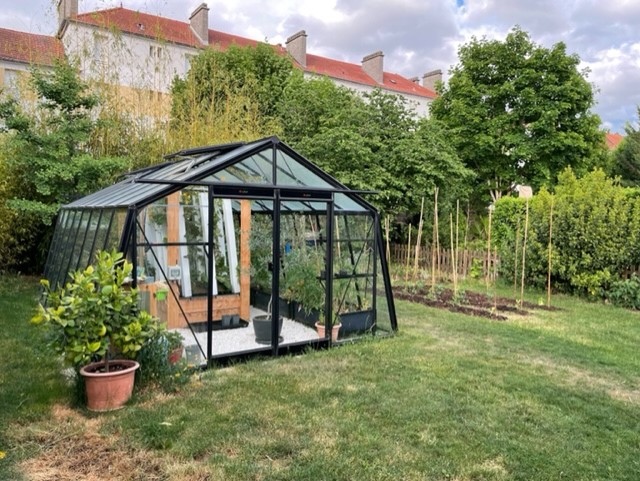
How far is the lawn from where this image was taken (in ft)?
10.2

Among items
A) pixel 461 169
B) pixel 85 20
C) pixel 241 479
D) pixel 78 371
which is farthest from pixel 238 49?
pixel 241 479

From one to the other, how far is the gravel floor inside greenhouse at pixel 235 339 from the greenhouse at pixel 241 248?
1 cm

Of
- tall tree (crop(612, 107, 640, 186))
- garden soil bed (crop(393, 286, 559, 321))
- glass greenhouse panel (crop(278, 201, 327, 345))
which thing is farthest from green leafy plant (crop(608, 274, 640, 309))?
tall tree (crop(612, 107, 640, 186))

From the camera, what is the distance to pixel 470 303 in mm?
9367

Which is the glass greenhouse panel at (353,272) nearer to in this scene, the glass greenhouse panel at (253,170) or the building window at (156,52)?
the glass greenhouse panel at (253,170)

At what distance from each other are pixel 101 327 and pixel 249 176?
247cm

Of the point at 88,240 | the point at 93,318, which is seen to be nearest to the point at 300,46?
the point at 88,240

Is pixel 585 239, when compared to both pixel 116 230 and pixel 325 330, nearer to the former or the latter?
pixel 325 330

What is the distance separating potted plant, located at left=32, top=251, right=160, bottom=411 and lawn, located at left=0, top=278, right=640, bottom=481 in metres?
0.22

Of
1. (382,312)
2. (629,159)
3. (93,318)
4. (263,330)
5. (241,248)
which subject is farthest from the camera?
(629,159)

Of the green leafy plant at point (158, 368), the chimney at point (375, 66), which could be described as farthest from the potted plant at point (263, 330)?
the chimney at point (375, 66)

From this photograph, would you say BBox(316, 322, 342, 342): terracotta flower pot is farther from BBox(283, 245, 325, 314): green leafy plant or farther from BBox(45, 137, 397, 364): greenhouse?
BBox(283, 245, 325, 314): green leafy plant

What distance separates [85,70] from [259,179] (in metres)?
7.75

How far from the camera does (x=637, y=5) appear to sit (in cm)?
980
